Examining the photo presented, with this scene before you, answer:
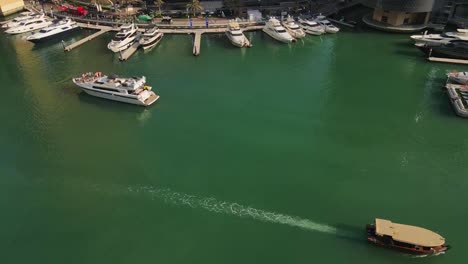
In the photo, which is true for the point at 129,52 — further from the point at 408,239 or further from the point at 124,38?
the point at 408,239

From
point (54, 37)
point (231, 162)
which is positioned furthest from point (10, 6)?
point (231, 162)

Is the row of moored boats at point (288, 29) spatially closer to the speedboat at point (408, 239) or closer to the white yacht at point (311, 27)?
the white yacht at point (311, 27)

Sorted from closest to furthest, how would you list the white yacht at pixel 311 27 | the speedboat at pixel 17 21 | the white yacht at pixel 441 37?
the white yacht at pixel 441 37 → the white yacht at pixel 311 27 → the speedboat at pixel 17 21

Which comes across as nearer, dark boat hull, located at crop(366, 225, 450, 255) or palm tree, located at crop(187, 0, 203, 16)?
dark boat hull, located at crop(366, 225, 450, 255)

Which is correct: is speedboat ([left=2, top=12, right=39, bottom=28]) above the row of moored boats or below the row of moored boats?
below

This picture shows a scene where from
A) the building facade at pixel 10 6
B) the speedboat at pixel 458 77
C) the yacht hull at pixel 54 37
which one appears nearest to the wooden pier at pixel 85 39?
the yacht hull at pixel 54 37

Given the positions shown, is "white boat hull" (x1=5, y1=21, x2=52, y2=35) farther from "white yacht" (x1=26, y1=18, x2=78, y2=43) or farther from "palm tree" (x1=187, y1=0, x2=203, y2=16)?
"palm tree" (x1=187, y1=0, x2=203, y2=16)

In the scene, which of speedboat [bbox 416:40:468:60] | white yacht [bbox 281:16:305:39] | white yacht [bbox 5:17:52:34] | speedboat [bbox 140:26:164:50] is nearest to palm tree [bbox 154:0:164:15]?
speedboat [bbox 140:26:164:50]
